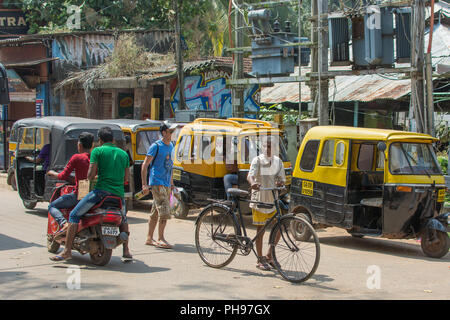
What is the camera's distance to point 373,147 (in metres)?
10.5

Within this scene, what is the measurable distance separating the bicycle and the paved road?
0.18 meters

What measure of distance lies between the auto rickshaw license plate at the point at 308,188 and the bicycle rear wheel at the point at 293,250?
301cm

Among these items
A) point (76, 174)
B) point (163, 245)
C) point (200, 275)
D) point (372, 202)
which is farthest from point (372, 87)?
point (200, 275)

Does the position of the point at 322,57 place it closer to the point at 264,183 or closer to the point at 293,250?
the point at 264,183

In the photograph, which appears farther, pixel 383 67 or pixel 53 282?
pixel 383 67

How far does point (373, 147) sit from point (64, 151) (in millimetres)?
5805

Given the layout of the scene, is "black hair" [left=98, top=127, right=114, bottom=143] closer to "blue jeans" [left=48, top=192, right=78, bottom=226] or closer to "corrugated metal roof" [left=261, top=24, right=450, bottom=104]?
"blue jeans" [left=48, top=192, right=78, bottom=226]

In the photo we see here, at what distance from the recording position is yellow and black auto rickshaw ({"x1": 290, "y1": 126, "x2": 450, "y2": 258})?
916 cm

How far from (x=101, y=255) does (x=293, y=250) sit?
259 centimetres

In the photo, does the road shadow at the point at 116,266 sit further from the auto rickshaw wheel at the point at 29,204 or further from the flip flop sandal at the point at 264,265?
the auto rickshaw wheel at the point at 29,204

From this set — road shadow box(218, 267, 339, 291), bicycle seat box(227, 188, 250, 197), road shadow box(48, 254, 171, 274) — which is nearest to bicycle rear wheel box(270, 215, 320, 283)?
road shadow box(218, 267, 339, 291)

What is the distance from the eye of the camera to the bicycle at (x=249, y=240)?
23.1 ft

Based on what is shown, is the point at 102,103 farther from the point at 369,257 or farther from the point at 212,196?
the point at 369,257
